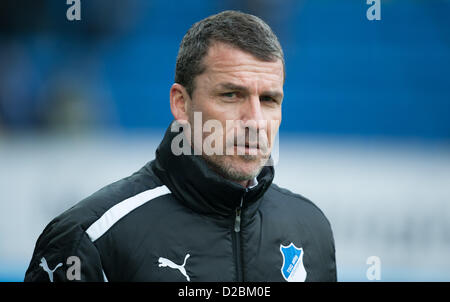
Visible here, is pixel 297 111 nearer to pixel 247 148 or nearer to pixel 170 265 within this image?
pixel 247 148

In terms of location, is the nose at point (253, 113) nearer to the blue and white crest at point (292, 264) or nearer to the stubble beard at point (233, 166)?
the stubble beard at point (233, 166)

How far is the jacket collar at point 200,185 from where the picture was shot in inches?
77.4

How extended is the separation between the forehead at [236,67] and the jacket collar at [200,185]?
0.85 ft

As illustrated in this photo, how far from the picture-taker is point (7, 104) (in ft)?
20.5

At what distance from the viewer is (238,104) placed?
2002 millimetres

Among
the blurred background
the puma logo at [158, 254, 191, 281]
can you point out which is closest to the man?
the puma logo at [158, 254, 191, 281]

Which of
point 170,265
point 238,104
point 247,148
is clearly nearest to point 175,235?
point 170,265

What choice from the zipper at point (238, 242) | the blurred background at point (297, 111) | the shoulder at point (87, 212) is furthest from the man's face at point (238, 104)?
the blurred background at point (297, 111)

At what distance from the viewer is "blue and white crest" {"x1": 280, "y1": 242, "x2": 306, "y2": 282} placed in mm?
2068

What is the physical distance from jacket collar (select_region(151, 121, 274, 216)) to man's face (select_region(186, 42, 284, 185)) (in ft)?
0.23

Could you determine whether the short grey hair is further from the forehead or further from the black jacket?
the black jacket

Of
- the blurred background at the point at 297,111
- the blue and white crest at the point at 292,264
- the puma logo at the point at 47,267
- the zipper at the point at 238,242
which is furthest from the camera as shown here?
the blurred background at the point at 297,111

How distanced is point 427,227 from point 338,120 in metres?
1.42

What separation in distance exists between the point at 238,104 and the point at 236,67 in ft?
0.40
